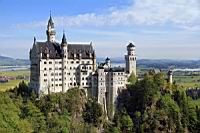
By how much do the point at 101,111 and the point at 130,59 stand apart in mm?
20536

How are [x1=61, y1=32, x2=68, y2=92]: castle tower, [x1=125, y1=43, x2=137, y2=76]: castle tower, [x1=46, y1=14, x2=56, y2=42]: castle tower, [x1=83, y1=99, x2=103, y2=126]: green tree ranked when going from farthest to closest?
[x1=125, y1=43, x2=137, y2=76]: castle tower, [x1=46, y1=14, x2=56, y2=42]: castle tower, [x1=61, y1=32, x2=68, y2=92]: castle tower, [x1=83, y1=99, x2=103, y2=126]: green tree

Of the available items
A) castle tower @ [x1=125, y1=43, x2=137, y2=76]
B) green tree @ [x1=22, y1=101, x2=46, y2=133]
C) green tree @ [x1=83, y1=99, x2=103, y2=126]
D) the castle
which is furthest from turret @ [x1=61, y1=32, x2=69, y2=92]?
castle tower @ [x1=125, y1=43, x2=137, y2=76]

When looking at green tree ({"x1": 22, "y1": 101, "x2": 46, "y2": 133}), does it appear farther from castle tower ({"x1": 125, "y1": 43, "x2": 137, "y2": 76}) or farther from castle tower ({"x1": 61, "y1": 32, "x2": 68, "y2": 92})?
castle tower ({"x1": 125, "y1": 43, "x2": 137, "y2": 76})

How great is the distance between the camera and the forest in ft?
288

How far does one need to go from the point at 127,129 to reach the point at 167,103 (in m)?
14.1

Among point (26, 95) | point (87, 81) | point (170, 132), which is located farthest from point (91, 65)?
point (170, 132)

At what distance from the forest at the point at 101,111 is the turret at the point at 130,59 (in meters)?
4.51

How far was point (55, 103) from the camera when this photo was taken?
92.8 meters

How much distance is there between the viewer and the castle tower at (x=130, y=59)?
109562 millimetres

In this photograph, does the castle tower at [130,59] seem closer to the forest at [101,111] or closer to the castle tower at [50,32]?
the forest at [101,111]

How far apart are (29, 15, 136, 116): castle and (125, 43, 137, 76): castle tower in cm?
370

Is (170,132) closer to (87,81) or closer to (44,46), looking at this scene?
(87,81)

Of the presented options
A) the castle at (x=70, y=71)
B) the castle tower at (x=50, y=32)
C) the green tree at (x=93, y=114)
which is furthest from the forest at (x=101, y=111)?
the castle tower at (x=50, y=32)

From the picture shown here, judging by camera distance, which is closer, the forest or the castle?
the forest
